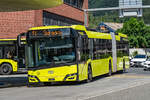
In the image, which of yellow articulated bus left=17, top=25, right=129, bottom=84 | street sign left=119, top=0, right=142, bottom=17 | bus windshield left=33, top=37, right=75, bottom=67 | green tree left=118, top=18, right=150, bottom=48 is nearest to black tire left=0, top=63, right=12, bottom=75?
street sign left=119, top=0, right=142, bottom=17

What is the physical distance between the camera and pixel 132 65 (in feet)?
130

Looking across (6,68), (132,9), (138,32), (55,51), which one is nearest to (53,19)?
(132,9)

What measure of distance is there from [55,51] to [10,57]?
44.6 ft

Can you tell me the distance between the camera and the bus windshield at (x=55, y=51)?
16500mm

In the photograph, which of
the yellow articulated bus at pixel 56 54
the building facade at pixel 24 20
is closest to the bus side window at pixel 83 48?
the yellow articulated bus at pixel 56 54

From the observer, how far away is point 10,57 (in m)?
29.4

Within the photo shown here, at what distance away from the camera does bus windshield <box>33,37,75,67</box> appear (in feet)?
54.1

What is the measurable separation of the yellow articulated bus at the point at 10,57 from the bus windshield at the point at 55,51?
1266 centimetres

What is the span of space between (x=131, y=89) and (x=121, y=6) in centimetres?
2691

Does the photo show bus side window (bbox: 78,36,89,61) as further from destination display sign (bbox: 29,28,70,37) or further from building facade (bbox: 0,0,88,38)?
building facade (bbox: 0,0,88,38)

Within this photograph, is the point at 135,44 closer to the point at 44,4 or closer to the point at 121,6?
the point at 121,6

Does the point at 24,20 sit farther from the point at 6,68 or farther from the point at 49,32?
the point at 49,32

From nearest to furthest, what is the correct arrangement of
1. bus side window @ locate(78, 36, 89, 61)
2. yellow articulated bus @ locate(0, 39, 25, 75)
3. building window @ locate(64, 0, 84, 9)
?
bus side window @ locate(78, 36, 89, 61) → yellow articulated bus @ locate(0, 39, 25, 75) → building window @ locate(64, 0, 84, 9)

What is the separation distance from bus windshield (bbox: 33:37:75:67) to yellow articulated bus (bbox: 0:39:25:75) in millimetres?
12659
